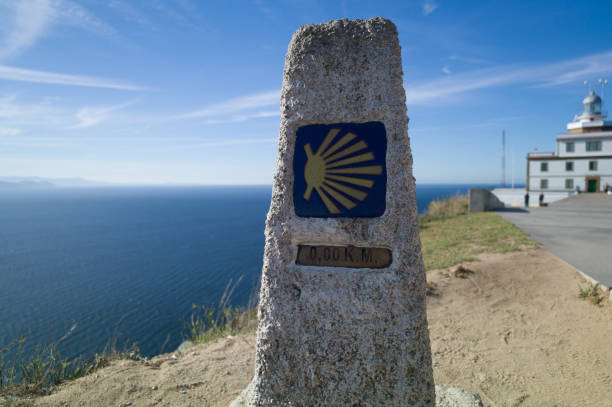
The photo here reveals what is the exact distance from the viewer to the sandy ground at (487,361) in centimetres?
335

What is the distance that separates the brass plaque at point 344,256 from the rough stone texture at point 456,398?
157cm

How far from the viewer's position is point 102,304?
13.5m

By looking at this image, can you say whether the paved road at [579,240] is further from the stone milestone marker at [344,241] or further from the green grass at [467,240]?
the stone milestone marker at [344,241]

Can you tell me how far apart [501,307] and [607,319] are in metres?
1.31

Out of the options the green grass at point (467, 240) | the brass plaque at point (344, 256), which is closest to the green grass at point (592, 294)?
the green grass at point (467, 240)

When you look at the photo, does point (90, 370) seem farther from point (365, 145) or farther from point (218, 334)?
point (365, 145)

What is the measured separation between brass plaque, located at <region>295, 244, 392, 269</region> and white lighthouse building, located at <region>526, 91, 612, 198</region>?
1285 inches

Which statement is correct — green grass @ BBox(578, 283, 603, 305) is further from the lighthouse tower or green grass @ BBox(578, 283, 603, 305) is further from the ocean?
the lighthouse tower

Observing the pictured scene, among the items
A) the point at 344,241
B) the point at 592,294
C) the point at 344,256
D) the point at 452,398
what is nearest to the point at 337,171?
the point at 344,241

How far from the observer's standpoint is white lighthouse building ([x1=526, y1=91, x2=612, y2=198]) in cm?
2859

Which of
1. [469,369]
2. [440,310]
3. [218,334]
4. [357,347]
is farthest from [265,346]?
[440,310]

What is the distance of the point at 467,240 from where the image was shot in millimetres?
10312

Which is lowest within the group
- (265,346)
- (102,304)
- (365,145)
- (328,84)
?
(102,304)

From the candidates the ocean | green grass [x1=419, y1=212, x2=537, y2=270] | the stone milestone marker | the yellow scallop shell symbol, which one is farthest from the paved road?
the ocean
